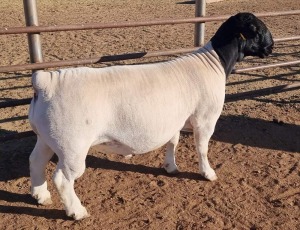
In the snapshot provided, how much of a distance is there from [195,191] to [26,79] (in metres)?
4.60

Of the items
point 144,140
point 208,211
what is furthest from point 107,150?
point 208,211

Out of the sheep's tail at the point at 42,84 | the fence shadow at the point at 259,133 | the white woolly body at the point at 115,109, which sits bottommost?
the fence shadow at the point at 259,133

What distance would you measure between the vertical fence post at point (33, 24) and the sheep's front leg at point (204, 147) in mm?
1837

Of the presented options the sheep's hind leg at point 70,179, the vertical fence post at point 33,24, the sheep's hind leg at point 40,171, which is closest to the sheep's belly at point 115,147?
the sheep's hind leg at point 70,179

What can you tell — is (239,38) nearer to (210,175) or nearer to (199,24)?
(199,24)

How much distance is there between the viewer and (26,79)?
7.52 meters

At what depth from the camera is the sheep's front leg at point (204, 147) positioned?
4047 mm

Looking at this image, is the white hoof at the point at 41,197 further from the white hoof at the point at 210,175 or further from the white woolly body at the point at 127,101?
the white hoof at the point at 210,175

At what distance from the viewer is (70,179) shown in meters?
3.42

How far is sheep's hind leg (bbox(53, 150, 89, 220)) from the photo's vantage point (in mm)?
3305

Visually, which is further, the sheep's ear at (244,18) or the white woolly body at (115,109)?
the sheep's ear at (244,18)

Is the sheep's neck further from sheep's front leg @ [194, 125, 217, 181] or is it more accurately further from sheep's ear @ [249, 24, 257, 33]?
sheep's front leg @ [194, 125, 217, 181]

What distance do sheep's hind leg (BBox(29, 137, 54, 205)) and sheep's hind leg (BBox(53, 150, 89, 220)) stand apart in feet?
1.16

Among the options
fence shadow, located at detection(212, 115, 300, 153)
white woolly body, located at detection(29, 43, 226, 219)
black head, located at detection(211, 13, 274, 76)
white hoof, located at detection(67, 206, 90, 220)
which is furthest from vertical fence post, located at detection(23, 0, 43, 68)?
fence shadow, located at detection(212, 115, 300, 153)
